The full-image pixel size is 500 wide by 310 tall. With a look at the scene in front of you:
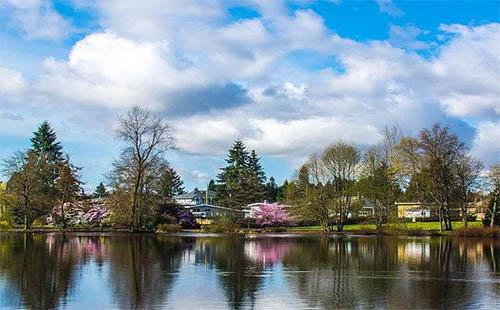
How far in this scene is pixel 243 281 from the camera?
23.1m

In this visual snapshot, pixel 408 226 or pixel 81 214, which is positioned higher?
pixel 81 214

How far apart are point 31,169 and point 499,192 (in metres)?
56.7

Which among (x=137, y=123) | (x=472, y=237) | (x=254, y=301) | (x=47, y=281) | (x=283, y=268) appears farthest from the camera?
(x=137, y=123)

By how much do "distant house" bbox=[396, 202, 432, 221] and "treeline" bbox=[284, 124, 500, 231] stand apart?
2.65 ft

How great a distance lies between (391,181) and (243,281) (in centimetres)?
5529

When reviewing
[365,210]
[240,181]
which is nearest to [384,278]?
[365,210]

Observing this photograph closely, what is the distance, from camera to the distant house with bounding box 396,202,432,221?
71.4 meters

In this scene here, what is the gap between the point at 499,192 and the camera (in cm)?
7112

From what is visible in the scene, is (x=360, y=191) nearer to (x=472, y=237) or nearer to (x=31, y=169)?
(x=472, y=237)

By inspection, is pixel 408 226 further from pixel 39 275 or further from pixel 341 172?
pixel 39 275

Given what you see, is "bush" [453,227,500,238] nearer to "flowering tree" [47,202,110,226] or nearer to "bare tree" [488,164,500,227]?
"bare tree" [488,164,500,227]

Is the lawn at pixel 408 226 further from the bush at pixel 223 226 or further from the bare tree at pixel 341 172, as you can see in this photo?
the bush at pixel 223 226

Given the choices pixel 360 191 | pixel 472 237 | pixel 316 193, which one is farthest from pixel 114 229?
pixel 472 237

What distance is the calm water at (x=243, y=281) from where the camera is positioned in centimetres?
1800
